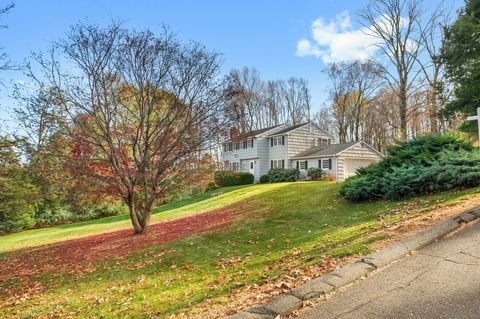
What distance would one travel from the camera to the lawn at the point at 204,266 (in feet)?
14.9

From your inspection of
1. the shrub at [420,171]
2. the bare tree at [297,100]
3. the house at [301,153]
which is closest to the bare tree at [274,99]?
the bare tree at [297,100]

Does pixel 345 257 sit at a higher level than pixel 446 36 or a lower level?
lower

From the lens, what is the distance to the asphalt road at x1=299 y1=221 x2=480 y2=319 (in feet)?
10.3

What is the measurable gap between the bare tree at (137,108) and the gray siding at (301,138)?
2068cm

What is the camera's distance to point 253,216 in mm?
11422

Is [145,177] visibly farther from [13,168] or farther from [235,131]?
[13,168]

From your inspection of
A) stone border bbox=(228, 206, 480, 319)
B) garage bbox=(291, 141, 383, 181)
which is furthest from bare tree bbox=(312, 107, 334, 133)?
stone border bbox=(228, 206, 480, 319)

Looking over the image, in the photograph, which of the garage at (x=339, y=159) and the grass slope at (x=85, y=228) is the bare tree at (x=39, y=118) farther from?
the garage at (x=339, y=159)

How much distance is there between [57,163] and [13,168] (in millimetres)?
4873

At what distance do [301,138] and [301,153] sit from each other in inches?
59.3

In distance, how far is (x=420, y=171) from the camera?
931cm

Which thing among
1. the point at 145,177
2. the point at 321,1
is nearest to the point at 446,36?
the point at 321,1

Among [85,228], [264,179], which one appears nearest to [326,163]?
[264,179]

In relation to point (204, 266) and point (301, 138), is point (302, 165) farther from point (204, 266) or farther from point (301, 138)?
point (204, 266)
